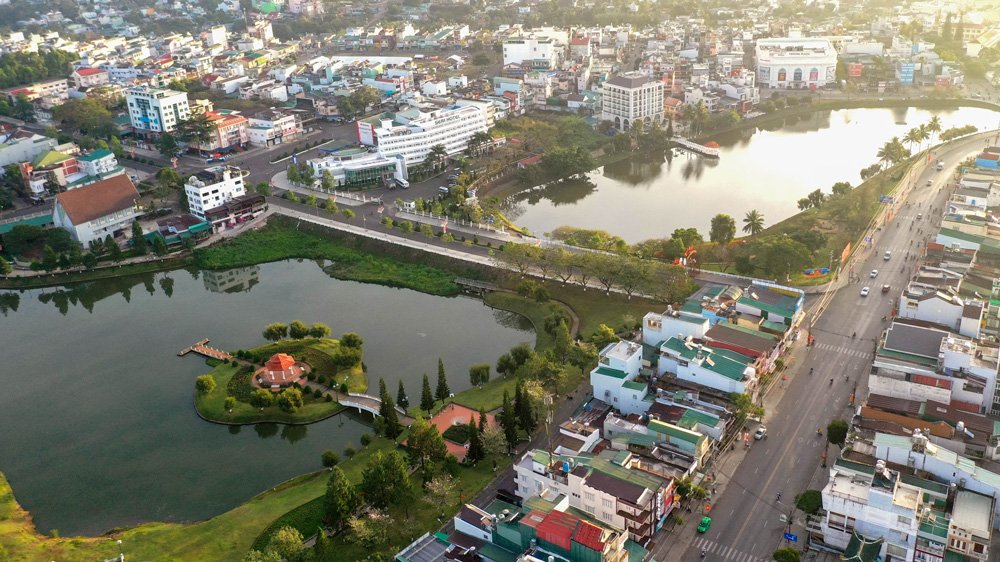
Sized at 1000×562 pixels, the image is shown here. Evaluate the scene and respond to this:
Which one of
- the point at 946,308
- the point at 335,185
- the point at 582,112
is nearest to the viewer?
the point at 946,308

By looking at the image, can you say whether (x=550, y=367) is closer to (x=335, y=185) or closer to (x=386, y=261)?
(x=386, y=261)

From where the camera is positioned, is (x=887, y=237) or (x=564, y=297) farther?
(x=887, y=237)

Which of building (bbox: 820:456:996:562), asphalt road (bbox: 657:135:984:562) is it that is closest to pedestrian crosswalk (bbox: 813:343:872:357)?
asphalt road (bbox: 657:135:984:562)

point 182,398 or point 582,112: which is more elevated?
point 582,112

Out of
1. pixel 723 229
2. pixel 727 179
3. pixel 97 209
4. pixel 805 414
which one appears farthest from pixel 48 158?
pixel 805 414

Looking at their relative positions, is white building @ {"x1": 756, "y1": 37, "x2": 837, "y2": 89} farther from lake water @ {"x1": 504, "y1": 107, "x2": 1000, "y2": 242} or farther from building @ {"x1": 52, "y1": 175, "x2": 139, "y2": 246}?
building @ {"x1": 52, "y1": 175, "x2": 139, "y2": 246}

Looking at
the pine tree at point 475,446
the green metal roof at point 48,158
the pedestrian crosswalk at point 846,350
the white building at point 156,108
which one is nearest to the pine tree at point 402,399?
the pine tree at point 475,446

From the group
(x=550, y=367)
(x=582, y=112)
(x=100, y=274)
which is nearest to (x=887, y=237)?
(x=550, y=367)
